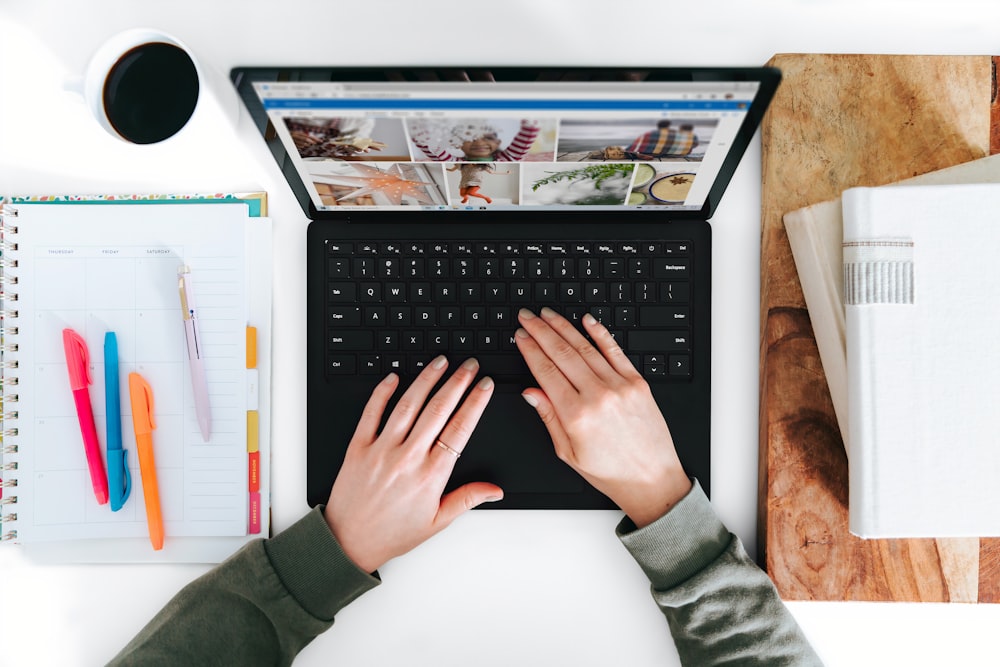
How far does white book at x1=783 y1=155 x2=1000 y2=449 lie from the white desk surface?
71mm

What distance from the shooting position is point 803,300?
686 millimetres

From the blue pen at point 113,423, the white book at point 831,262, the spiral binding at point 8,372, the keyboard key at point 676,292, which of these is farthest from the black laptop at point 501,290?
the spiral binding at point 8,372

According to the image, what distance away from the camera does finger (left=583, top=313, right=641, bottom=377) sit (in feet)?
2.21

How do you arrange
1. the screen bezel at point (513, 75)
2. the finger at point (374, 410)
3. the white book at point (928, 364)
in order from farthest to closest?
1. the finger at point (374, 410)
2. the white book at point (928, 364)
3. the screen bezel at point (513, 75)

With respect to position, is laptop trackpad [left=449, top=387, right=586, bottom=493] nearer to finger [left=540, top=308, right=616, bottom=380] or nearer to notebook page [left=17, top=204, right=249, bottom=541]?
finger [left=540, top=308, right=616, bottom=380]

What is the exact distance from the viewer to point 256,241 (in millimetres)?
712

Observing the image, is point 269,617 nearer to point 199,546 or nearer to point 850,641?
point 199,546

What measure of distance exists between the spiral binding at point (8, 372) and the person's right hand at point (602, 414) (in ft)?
2.04

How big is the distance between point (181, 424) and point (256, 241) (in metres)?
0.24

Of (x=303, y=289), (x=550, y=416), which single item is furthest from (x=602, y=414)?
(x=303, y=289)

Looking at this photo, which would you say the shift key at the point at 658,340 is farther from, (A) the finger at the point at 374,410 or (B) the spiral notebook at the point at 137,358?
(B) the spiral notebook at the point at 137,358

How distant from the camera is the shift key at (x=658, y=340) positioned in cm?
68

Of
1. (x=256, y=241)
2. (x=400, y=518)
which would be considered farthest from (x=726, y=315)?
A: (x=256, y=241)

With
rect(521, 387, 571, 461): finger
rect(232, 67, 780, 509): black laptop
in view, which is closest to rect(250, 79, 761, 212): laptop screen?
rect(232, 67, 780, 509): black laptop
